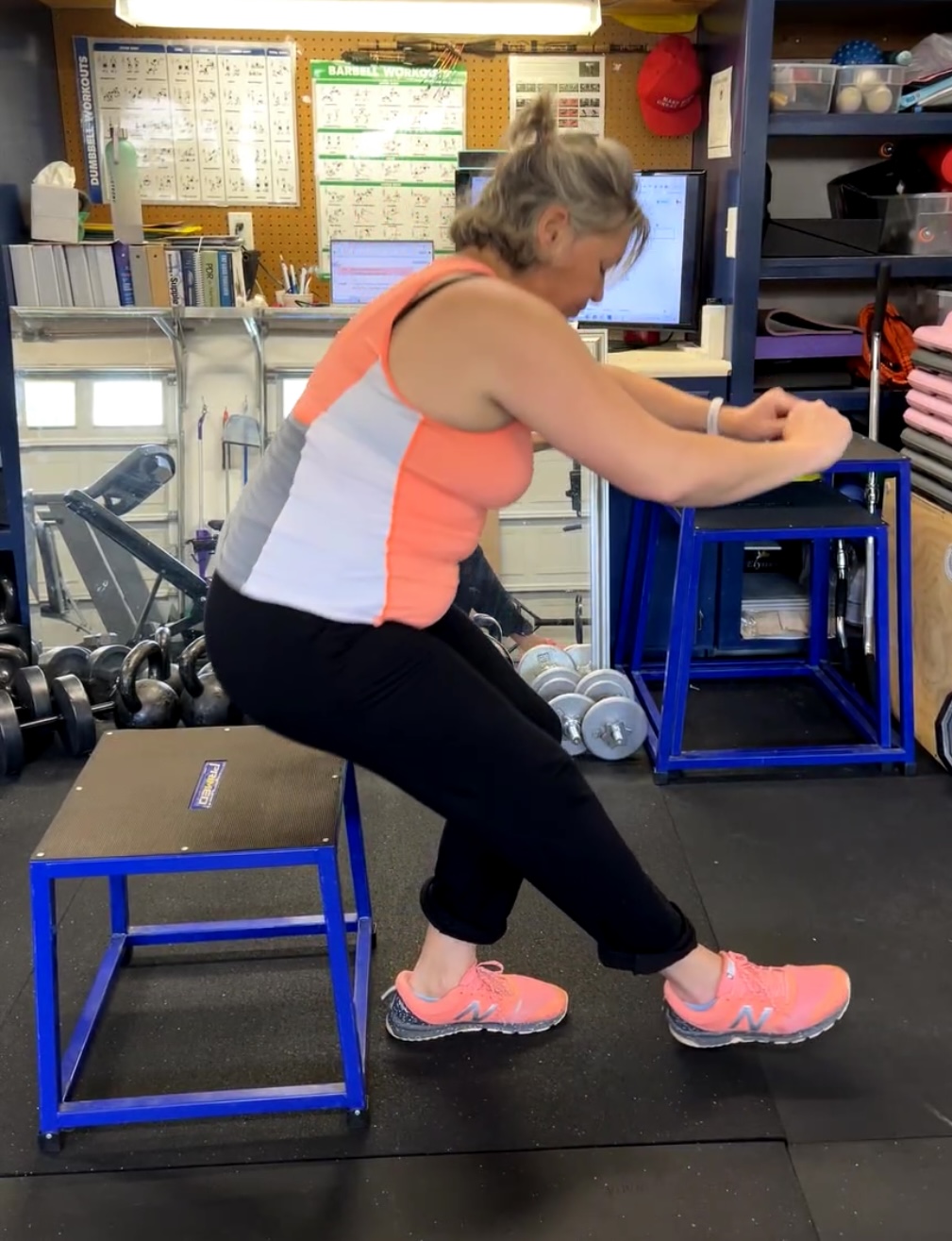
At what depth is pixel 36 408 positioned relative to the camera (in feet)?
10.5

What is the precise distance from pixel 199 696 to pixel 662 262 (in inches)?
68.6

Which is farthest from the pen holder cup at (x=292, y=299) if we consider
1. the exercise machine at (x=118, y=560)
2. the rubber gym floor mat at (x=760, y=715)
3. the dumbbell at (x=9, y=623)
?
the rubber gym floor mat at (x=760, y=715)

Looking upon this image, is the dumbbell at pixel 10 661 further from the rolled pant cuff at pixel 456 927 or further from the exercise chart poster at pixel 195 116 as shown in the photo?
the rolled pant cuff at pixel 456 927

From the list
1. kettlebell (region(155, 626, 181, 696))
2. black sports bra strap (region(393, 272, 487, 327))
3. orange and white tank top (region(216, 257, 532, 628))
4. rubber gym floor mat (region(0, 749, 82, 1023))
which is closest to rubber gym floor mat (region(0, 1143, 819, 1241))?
rubber gym floor mat (region(0, 749, 82, 1023))

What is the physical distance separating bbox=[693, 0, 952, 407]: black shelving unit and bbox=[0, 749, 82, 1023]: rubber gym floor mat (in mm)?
2025

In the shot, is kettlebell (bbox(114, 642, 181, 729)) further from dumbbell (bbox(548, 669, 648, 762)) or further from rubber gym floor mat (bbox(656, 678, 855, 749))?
rubber gym floor mat (bbox(656, 678, 855, 749))

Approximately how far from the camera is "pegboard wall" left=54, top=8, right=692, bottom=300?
3.27 meters

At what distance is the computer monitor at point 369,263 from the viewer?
314cm

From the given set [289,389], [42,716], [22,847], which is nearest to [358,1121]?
[22,847]

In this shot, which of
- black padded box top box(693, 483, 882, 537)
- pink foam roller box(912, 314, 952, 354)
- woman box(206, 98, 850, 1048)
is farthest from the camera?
pink foam roller box(912, 314, 952, 354)

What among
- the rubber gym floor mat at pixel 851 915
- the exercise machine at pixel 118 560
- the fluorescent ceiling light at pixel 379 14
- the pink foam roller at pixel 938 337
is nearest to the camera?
the rubber gym floor mat at pixel 851 915

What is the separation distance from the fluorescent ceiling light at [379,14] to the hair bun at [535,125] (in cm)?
170

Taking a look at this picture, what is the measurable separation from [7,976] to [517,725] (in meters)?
1.19

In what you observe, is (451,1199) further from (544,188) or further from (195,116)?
(195,116)
